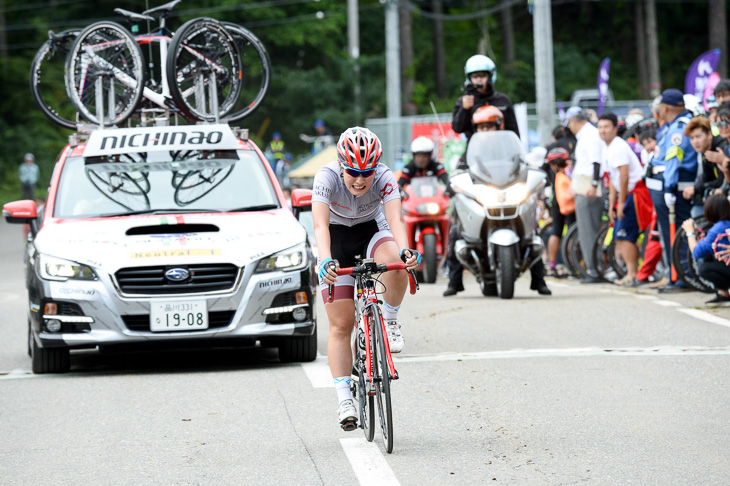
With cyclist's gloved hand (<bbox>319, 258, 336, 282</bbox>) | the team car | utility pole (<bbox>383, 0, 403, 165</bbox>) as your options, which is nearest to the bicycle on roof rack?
the team car

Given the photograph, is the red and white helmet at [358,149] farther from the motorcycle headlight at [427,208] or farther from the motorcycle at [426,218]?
the motorcycle headlight at [427,208]

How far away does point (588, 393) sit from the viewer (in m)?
8.12

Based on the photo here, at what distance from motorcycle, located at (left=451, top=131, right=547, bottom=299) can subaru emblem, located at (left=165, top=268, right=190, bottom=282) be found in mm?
4954

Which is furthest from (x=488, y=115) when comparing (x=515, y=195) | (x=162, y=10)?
(x=162, y=10)

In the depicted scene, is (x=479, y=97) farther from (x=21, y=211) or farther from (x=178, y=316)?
(x=178, y=316)

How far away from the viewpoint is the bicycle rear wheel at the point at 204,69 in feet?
39.1

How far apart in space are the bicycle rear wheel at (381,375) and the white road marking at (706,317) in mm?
5345

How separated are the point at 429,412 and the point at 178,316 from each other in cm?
236

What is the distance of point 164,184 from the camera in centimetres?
1042

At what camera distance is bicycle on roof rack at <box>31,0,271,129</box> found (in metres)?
12.0

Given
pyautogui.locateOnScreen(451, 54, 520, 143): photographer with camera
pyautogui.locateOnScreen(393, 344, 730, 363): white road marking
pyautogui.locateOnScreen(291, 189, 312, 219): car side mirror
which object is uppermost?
pyautogui.locateOnScreen(451, 54, 520, 143): photographer with camera

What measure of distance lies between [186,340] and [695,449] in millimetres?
4101

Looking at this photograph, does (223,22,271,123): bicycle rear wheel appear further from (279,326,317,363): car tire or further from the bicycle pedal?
the bicycle pedal

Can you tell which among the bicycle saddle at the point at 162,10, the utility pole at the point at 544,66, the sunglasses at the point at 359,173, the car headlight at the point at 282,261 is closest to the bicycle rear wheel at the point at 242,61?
the bicycle saddle at the point at 162,10
